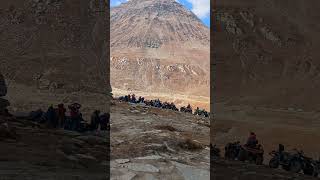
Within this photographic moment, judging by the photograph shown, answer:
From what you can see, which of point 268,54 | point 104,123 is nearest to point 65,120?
point 104,123

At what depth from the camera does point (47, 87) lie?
23547 mm

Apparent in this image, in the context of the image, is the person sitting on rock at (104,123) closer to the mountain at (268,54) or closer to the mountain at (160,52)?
the mountain at (268,54)

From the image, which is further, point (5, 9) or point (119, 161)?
point (5, 9)

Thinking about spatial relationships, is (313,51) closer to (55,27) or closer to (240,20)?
(240,20)

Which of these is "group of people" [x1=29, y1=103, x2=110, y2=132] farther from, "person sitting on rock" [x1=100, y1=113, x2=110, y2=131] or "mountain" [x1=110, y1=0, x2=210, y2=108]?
"mountain" [x1=110, y1=0, x2=210, y2=108]

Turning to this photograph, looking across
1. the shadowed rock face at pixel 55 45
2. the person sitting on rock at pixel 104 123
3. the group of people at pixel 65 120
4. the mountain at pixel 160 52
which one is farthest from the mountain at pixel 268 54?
the group of people at pixel 65 120

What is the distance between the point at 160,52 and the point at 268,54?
23058 mm

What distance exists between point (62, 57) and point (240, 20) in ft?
38.2

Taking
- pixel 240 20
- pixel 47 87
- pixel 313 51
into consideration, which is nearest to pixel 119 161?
pixel 47 87

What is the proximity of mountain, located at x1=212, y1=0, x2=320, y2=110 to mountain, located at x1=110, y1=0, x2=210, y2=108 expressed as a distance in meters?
4.81

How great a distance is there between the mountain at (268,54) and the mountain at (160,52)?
4.81m

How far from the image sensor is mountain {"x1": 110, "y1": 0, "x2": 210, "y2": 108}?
41906 mm

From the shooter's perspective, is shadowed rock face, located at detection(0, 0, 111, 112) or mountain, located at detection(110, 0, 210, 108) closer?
shadowed rock face, located at detection(0, 0, 111, 112)

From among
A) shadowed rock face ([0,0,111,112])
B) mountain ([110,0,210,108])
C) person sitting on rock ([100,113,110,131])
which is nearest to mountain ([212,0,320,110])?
mountain ([110,0,210,108])
